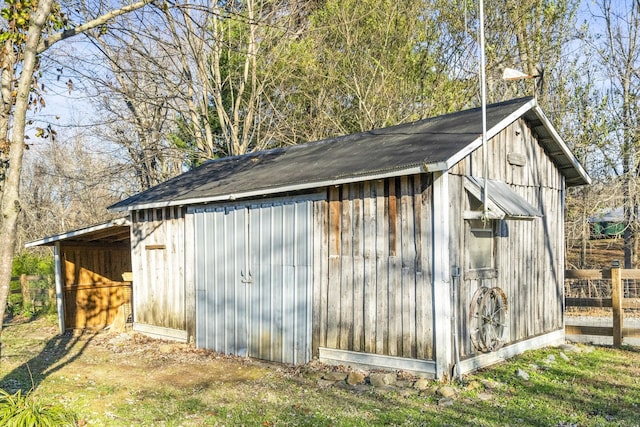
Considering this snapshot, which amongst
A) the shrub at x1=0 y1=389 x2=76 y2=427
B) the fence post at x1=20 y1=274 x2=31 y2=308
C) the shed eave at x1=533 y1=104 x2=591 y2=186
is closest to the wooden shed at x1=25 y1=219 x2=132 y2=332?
the fence post at x1=20 y1=274 x2=31 y2=308

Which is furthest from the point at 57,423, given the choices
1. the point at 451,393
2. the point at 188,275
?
the point at 188,275

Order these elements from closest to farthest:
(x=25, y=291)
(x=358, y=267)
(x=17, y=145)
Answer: (x=17, y=145)
(x=358, y=267)
(x=25, y=291)

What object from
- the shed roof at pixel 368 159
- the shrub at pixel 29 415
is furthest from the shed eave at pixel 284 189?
the shrub at pixel 29 415

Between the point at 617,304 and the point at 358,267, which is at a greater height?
the point at 358,267

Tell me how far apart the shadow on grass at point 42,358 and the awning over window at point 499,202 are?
6.32 m

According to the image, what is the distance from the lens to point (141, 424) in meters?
6.43

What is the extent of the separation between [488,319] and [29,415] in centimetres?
607

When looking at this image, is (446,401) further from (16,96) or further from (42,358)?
(42,358)

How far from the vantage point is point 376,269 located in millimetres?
8320

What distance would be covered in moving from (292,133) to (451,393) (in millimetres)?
14507

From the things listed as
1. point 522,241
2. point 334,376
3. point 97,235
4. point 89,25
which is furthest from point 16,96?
point 97,235

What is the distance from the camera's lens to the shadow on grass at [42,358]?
8445 mm

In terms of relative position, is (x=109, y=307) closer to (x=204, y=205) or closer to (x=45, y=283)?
(x=45, y=283)

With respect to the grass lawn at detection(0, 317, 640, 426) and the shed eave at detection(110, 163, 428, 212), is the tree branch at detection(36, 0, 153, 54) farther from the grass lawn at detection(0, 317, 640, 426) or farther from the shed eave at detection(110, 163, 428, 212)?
the grass lawn at detection(0, 317, 640, 426)
